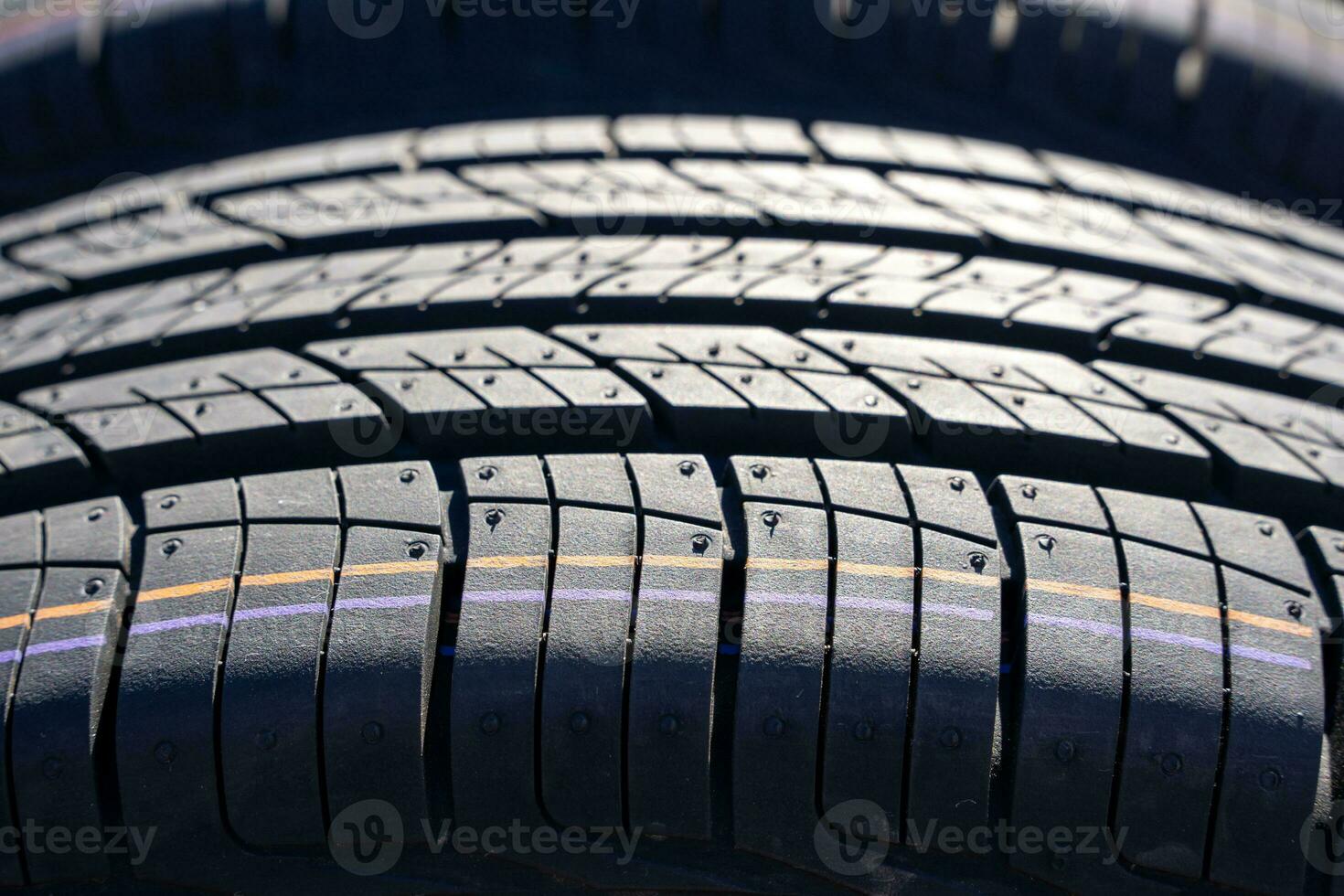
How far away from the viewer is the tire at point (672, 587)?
129 inches

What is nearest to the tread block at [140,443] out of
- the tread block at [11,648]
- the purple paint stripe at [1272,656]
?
the tread block at [11,648]

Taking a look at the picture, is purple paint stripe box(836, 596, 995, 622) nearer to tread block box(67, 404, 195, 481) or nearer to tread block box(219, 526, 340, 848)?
tread block box(219, 526, 340, 848)

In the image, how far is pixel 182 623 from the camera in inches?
135

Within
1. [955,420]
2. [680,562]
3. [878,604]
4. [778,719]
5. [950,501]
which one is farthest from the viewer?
[955,420]

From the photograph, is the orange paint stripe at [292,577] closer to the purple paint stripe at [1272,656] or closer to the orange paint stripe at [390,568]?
the orange paint stripe at [390,568]

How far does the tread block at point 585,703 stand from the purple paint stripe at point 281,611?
71 cm

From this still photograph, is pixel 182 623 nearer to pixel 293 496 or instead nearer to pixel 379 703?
pixel 293 496

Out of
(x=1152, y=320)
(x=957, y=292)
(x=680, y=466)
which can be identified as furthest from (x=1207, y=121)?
(x=680, y=466)

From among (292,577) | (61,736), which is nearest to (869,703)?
(292,577)

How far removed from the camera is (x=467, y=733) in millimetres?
3279

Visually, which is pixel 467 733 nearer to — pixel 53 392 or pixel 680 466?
pixel 680 466

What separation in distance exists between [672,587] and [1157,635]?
1.46m

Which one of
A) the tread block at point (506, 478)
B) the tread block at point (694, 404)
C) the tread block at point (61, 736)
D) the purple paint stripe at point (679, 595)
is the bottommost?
the tread block at point (61, 736)

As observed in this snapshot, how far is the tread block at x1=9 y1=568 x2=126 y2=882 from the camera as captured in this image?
3.29m
